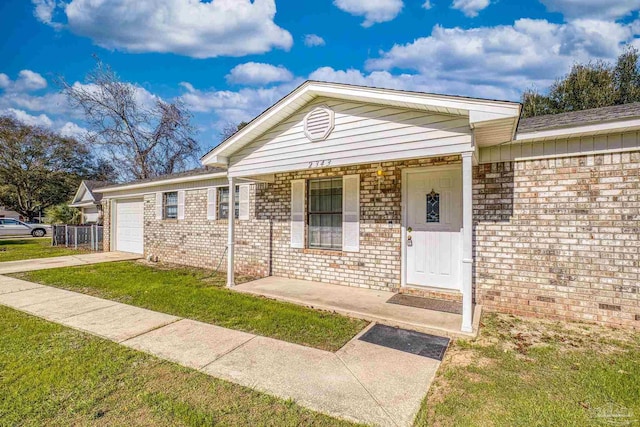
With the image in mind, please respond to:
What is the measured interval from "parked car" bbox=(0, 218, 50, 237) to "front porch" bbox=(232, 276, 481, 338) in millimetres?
24650

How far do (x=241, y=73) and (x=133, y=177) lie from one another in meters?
13.1

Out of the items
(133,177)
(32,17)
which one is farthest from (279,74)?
(133,177)

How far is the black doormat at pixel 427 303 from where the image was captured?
500cm

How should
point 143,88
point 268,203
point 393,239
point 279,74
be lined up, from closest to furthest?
1. point 393,239
2. point 268,203
3. point 279,74
4. point 143,88

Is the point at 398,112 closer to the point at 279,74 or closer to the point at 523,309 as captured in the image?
the point at 523,309

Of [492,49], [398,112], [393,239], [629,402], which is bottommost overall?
[629,402]

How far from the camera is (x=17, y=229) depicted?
21.8 metres

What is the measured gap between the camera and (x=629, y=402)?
102 inches

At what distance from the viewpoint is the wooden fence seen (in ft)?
47.0

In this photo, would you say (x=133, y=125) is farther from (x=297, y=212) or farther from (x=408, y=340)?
(x=408, y=340)

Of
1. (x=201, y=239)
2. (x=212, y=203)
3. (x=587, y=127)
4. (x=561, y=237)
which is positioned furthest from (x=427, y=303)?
(x=201, y=239)

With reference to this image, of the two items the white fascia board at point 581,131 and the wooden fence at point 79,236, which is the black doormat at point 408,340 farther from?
the wooden fence at point 79,236

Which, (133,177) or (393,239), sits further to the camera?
(133,177)

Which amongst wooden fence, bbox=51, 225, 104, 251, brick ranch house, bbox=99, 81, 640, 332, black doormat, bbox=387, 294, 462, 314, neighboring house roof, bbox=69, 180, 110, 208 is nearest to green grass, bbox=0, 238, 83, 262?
wooden fence, bbox=51, 225, 104, 251
